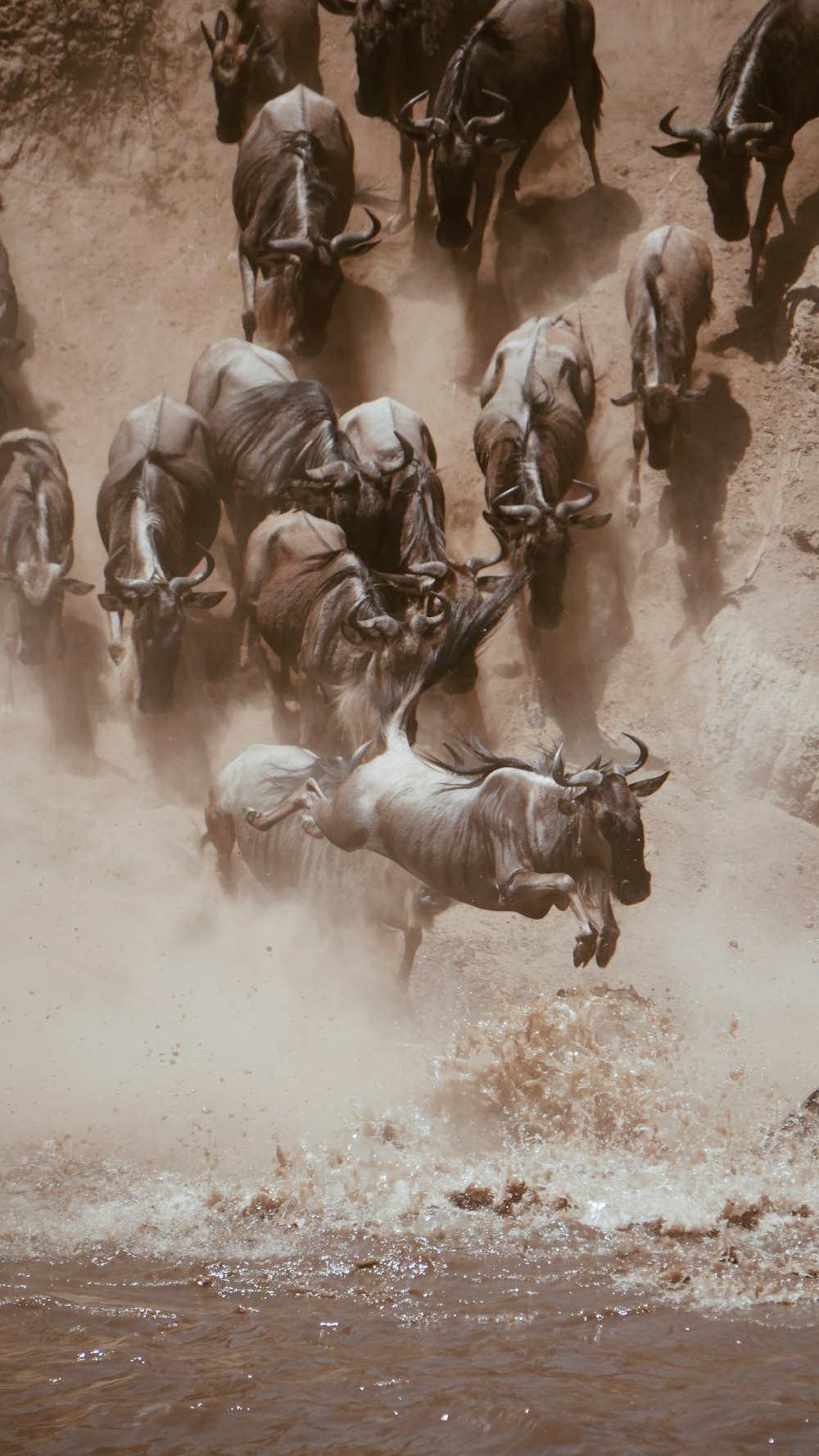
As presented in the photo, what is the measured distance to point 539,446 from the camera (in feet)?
25.3

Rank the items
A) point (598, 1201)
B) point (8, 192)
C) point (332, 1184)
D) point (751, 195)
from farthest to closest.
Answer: point (8, 192), point (751, 195), point (332, 1184), point (598, 1201)

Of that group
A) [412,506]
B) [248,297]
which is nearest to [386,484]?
[412,506]

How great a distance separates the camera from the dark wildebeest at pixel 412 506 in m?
7.52

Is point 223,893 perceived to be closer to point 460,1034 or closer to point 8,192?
point 460,1034

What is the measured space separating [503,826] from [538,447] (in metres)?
2.56

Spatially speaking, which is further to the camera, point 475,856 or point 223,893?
point 223,893

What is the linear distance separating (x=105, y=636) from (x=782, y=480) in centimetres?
454

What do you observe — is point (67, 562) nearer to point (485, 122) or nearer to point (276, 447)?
point (276, 447)

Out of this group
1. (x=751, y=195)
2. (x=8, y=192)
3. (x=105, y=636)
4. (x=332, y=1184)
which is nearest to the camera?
(x=332, y=1184)

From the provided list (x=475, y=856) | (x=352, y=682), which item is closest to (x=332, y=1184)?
(x=475, y=856)

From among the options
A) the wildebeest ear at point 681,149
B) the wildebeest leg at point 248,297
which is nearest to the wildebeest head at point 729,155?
the wildebeest ear at point 681,149

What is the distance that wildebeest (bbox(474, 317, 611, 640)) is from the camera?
749cm

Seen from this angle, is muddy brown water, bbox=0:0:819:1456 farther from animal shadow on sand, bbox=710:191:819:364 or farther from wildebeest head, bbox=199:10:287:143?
wildebeest head, bbox=199:10:287:143

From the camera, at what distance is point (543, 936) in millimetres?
6949
